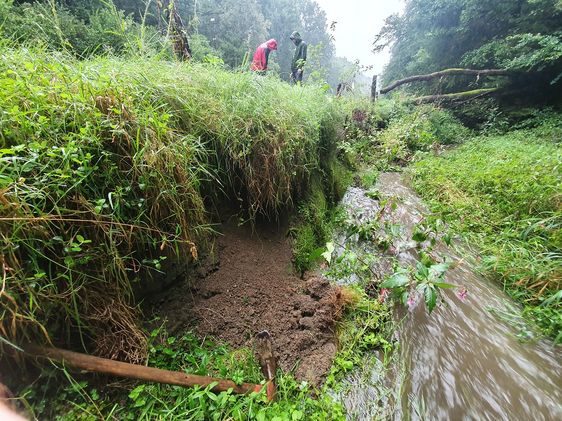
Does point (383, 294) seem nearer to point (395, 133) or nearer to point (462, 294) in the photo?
point (462, 294)

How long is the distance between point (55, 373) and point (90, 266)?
0.48 m

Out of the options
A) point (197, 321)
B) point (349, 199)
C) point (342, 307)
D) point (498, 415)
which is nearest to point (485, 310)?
point (498, 415)

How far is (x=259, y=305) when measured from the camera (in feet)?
6.08

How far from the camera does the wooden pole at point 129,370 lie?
1.09 metres

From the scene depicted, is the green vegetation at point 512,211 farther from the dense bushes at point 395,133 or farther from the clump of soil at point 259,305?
the clump of soil at point 259,305

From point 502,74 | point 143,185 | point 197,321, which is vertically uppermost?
point 502,74

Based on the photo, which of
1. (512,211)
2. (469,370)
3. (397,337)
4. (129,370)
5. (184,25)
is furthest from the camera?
(184,25)

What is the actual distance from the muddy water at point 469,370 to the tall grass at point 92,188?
146cm

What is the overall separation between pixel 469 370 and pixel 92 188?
2.58m

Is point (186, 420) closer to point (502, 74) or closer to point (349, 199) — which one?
point (349, 199)

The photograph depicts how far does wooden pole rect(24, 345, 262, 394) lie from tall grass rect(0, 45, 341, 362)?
0.08 meters

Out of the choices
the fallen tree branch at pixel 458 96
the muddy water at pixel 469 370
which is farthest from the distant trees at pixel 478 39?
the muddy water at pixel 469 370

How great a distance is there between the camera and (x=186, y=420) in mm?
1134

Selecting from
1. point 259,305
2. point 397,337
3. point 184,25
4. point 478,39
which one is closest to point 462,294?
point 397,337
